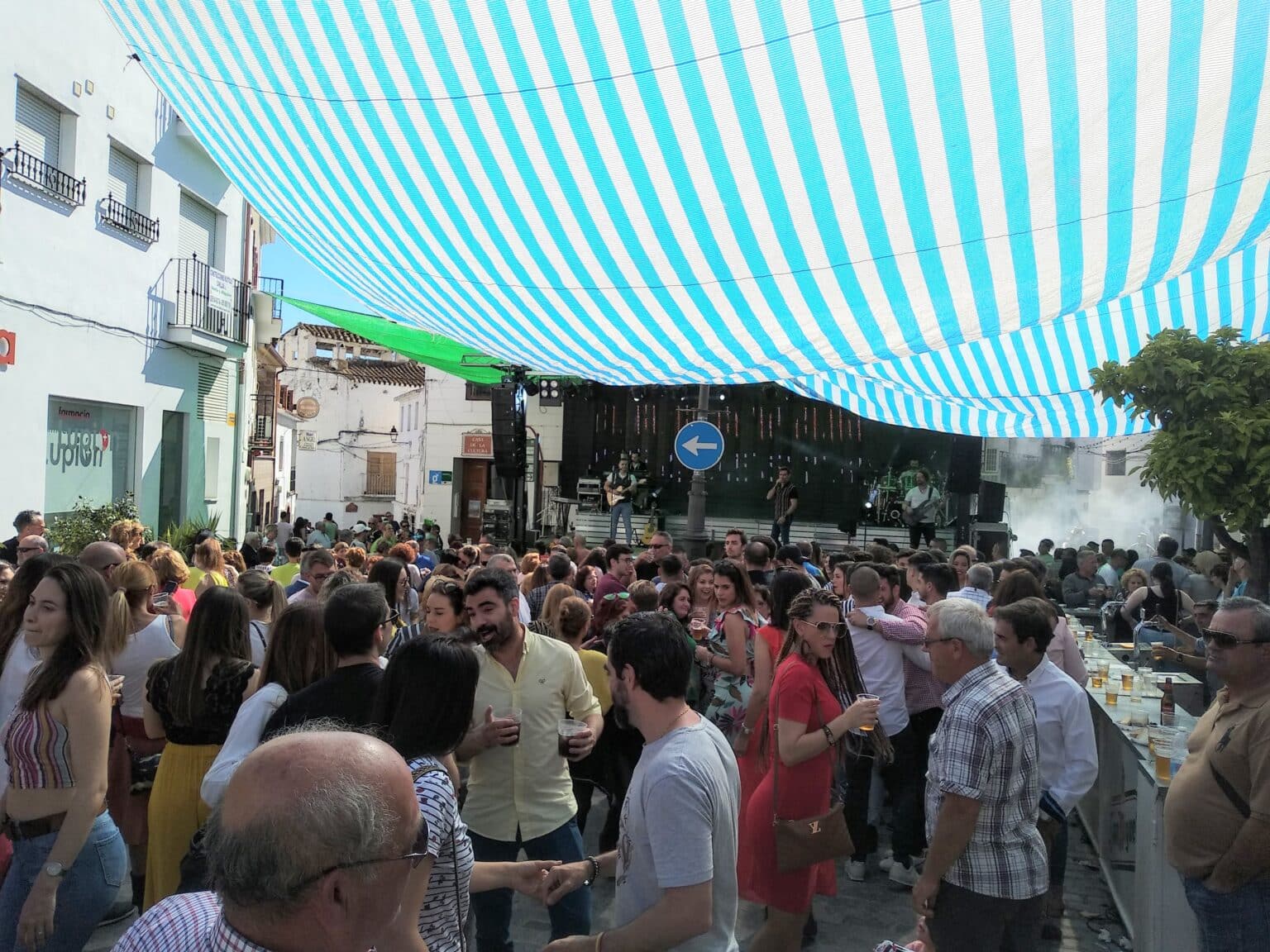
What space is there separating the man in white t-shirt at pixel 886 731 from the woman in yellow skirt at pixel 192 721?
3171 mm

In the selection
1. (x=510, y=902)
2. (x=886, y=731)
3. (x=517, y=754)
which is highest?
(x=517, y=754)

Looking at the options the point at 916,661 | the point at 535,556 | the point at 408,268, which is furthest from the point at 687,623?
the point at 408,268

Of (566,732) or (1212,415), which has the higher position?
(1212,415)

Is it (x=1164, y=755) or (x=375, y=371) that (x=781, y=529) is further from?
(x=375, y=371)

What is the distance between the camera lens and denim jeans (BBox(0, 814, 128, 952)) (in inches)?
112

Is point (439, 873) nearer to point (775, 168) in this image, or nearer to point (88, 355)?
point (775, 168)

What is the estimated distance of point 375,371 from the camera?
40.5m

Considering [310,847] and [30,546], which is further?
[30,546]

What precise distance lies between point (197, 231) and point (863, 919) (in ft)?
51.2

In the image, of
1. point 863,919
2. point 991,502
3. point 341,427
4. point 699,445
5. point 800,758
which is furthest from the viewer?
point 341,427

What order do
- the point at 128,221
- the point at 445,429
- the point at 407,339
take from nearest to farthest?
the point at 128,221 → the point at 407,339 → the point at 445,429

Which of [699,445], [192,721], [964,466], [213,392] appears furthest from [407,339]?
[192,721]

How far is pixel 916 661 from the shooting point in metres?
5.44

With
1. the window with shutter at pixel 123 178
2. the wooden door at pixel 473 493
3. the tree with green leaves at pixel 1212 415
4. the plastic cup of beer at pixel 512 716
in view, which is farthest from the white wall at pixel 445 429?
the plastic cup of beer at pixel 512 716
